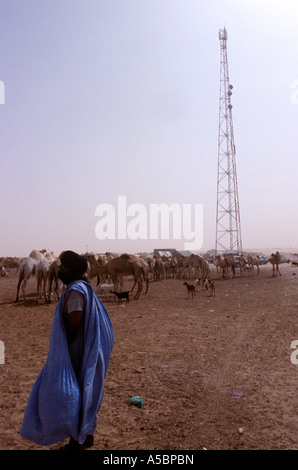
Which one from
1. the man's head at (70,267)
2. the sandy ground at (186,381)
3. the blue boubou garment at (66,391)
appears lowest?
the sandy ground at (186,381)

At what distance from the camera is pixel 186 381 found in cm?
577

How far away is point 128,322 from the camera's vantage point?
10711mm

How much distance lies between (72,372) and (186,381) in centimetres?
313

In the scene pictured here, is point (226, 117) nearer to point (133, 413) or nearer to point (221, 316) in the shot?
point (221, 316)

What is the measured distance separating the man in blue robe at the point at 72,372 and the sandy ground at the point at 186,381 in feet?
3.05

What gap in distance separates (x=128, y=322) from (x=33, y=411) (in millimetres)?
7661

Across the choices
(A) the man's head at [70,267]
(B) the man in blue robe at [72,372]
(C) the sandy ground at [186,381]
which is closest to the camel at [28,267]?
(C) the sandy ground at [186,381]

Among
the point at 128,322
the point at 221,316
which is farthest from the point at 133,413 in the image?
the point at 221,316

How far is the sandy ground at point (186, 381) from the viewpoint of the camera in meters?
4.02

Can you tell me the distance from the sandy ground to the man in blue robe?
0.93 meters
